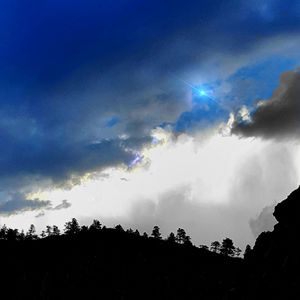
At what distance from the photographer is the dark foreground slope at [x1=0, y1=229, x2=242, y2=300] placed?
114263 millimetres

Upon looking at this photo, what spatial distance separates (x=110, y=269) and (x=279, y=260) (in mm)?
104984

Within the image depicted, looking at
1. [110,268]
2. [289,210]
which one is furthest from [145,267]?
[289,210]

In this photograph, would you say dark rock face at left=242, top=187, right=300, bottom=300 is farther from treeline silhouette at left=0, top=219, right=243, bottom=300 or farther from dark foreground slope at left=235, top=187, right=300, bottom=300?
treeline silhouette at left=0, top=219, right=243, bottom=300

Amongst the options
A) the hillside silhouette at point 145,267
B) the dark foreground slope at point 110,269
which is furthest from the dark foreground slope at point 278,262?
the dark foreground slope at point 110,269

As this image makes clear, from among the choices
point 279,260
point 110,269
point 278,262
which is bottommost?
point 278,262

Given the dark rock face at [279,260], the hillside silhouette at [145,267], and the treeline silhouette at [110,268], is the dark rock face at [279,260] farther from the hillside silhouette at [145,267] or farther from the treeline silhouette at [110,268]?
the treeline silhouette at [110,268]

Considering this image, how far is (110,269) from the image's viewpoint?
438 feet

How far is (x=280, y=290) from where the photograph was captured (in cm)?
3095

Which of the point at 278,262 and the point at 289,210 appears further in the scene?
the point at 289,210

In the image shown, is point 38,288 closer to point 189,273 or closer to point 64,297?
point 64,297

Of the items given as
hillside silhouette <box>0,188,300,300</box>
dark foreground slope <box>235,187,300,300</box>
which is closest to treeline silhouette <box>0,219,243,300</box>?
hillside silhouette <box>0,188,300,300</box>

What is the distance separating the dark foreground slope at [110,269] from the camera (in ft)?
375

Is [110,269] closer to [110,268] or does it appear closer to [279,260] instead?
[110,268]

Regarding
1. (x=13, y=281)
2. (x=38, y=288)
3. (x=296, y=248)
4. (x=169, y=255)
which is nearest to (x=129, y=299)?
(x=38, y=288)
